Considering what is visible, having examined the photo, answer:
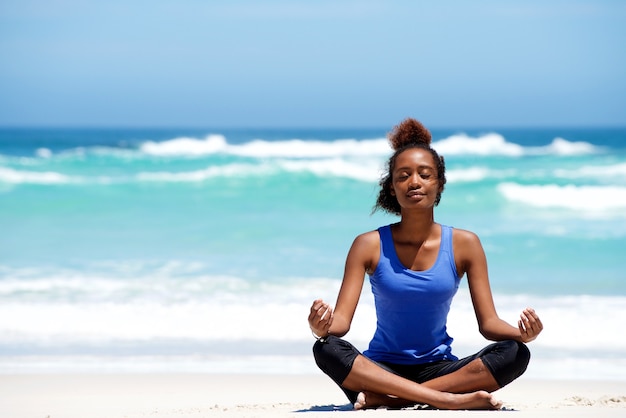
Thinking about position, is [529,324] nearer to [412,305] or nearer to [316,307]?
[412,305]

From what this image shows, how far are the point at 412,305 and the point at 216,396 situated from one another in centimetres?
165

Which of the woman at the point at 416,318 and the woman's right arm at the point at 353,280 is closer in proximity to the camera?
the woman at the point at 416,318

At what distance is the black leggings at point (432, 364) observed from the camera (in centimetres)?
429

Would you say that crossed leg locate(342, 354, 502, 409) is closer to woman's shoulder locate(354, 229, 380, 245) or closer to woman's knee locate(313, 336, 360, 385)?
woman's knee locate(313, 336, 360, 385)

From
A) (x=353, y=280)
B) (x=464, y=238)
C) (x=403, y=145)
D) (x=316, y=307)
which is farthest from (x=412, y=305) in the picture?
(x=403, y=145)

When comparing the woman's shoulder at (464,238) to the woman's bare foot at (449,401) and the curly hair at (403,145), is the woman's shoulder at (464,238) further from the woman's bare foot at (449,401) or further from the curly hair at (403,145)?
the woman's bare foot at (449,401)

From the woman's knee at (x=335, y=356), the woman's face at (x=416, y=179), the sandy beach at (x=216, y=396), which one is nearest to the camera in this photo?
the woman's knee at (x=335, y=356)

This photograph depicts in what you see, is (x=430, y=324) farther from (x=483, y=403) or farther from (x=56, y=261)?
(x=56, y=261)

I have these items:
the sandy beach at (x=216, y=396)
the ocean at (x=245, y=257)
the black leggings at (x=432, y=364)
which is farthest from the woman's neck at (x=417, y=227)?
the ocean at (x=245, y=257)

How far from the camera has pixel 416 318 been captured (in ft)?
14.6

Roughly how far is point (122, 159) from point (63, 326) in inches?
811

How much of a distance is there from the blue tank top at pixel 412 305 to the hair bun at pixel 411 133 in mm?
486

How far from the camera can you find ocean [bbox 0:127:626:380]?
720 centimetres

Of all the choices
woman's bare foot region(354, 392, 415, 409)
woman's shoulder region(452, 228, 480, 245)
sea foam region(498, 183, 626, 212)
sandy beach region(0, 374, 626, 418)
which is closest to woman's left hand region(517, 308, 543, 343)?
sandy beach region(0, 374, 626, 418)
